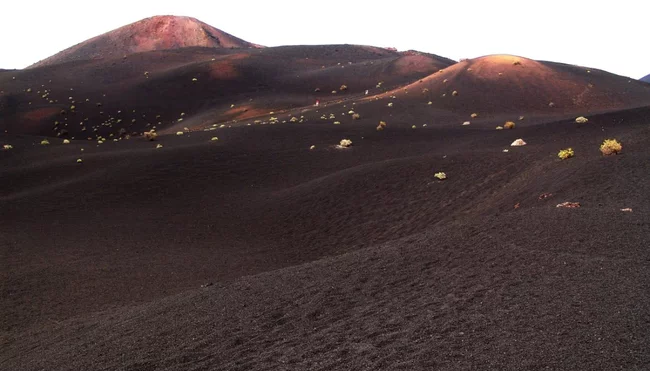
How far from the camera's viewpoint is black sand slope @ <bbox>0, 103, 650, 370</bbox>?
23.9 feet

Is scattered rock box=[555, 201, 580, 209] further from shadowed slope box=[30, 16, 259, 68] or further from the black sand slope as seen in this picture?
shadowed slope box=[30, 16, 259, 68]

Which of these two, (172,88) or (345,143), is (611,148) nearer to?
(345,143)

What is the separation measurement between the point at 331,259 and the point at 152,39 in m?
141

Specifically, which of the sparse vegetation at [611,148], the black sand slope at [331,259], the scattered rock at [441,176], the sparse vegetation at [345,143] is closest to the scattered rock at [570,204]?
the black sand slope at [331,259]

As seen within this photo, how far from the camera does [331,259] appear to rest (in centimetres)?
1337

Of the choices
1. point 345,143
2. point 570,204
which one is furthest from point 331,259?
point 345,143

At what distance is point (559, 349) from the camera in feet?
20.6

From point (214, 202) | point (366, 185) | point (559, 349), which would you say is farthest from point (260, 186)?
point (559, 349)

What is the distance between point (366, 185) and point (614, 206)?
39.3 ft

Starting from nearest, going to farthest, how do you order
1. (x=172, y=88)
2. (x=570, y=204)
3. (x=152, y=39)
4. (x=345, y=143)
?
(x=570, y=204) → (x=345, y=143) → (x=172, y=88) → (x=152, y=39)

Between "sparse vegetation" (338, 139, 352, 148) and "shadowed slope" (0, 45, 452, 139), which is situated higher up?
"shadowed slope" (0, 45, 452, 139)

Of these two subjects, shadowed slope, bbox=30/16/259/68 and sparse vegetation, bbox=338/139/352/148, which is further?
shadowed slope, bbox=30/16/259/68

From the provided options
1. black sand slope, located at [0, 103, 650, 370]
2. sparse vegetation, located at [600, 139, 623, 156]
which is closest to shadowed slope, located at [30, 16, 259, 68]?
black sand slope, located at [0, 103, 650, 370]

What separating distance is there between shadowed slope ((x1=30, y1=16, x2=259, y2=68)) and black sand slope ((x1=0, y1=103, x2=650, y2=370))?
11243cm
